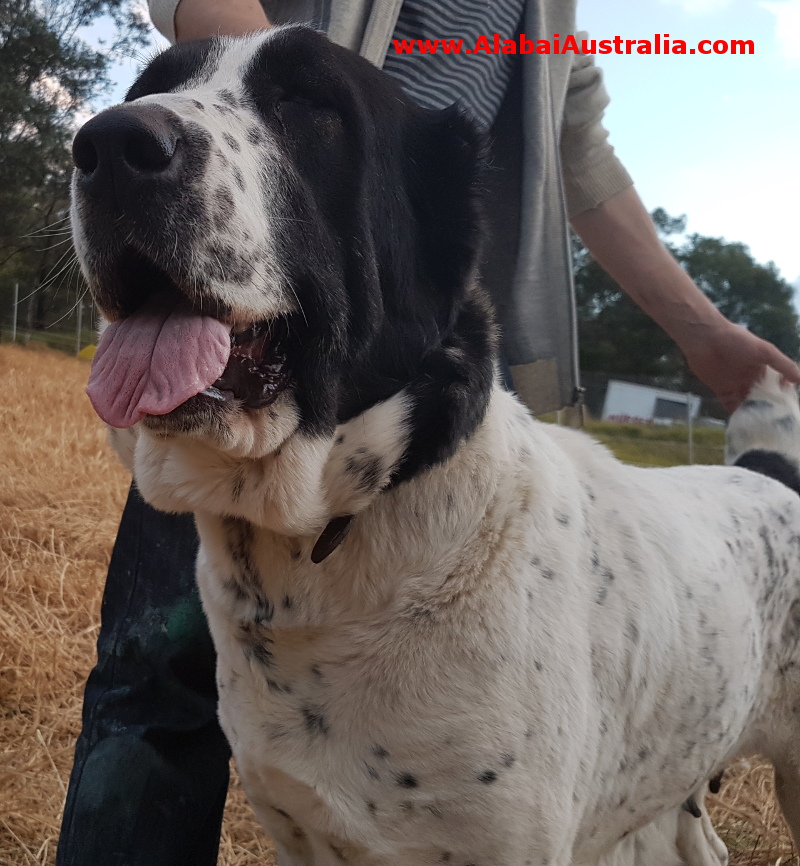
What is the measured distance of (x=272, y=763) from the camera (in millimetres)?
1421

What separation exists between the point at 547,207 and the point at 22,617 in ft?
7.71

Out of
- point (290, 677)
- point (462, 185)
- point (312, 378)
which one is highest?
point (462, 185)

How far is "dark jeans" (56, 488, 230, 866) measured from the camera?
1.79 m

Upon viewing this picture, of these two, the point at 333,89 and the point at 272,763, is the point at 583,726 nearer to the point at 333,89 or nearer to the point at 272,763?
the point at 272,763

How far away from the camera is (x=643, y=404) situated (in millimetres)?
18406

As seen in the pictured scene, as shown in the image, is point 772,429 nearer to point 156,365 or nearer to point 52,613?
point 156,365

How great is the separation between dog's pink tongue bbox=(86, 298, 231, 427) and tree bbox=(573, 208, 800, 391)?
52.5ft

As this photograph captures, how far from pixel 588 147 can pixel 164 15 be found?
1.29 m

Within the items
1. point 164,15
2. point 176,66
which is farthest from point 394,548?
point 164,15

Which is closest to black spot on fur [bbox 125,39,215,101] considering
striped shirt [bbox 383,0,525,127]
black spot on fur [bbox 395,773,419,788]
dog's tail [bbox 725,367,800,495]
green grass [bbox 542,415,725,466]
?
striped shirt [bbox 383,0,525,127]

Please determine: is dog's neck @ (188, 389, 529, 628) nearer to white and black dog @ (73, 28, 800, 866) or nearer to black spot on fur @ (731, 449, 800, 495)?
white and black dog @ (73, 28, 800, 866)

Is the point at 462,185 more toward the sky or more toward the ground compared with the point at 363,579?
more toward the sky

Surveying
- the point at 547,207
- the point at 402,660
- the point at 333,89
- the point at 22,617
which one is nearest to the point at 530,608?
the point at 402,660

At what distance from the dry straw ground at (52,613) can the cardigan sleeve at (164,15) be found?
3.29 feet
